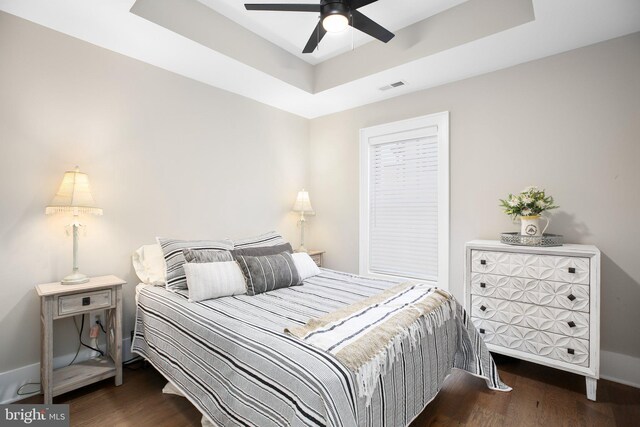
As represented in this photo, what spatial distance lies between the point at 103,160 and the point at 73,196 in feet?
1.55

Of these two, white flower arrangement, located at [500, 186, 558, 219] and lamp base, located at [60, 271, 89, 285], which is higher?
white flower arrangement, located at [500, 186, 558, 219]

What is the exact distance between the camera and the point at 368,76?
9.75 feet

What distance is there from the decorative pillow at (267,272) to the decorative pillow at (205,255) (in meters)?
0.15

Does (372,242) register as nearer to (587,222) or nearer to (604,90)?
(587,222)

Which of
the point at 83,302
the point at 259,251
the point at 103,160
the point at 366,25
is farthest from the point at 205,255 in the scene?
the point at 366,25

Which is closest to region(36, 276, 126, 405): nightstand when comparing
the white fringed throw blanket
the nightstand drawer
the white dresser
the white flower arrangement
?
the nightstand drawer

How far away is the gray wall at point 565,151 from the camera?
2.29 meters

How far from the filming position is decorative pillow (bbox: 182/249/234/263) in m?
2.37

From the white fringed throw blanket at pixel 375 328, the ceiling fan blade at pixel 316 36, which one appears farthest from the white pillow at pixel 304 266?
the ceiling fan blade at pixel 316 36

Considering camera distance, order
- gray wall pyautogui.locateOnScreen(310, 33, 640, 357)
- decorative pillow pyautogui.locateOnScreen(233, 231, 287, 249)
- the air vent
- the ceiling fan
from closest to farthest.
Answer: the ceiling fan
gray wall pyautogui.locateOnScreen(310, 33, 640, 357)
decorative pillow pyautogui.locateOnScreen(233, 231, 287, 249)
the air vent

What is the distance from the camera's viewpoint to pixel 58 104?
2.28 metres

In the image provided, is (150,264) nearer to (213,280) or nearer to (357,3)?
(213,280)

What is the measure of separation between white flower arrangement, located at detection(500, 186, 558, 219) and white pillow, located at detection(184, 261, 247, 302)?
7.29ft

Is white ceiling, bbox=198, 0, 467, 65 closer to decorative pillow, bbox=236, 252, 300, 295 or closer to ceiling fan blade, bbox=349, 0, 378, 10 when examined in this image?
ceiling fan blade, bbox=349, 0, 378, 10
